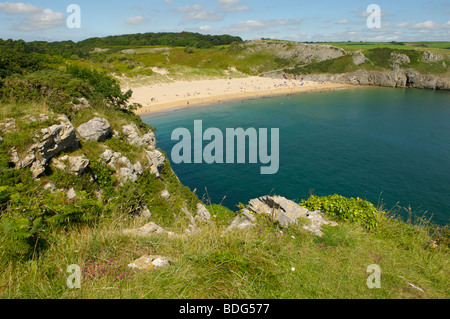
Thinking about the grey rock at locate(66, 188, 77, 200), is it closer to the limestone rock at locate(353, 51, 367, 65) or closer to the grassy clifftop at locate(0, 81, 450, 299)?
the grassy clifftop at locate(0, 81, 450, 299)

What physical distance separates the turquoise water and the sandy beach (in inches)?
261

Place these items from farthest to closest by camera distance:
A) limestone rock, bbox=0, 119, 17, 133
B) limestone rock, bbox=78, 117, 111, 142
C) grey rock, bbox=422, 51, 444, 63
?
grey rock, bbox=422, 51, 444, 63 < limestone rock, bbox=78, 117, 111, 142 < limestone rock, bbox=0, 119, 17, 133

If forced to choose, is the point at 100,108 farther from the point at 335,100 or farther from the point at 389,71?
the point at 389,71

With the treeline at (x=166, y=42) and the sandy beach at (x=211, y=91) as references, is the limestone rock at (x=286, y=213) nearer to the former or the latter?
the sandy beach at (x=211, y=91)

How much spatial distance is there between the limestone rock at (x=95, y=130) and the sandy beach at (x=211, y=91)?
151 feet

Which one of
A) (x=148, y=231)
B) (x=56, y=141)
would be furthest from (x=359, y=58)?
(x=148, y=231)

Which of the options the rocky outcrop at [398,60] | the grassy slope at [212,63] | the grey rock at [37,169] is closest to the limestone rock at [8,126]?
the grey rock at [37,169]

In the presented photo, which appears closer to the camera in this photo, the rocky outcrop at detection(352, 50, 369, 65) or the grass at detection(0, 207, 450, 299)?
the grass at detection(0, 207, 450, 299)

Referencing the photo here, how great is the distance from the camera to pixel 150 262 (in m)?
5.28

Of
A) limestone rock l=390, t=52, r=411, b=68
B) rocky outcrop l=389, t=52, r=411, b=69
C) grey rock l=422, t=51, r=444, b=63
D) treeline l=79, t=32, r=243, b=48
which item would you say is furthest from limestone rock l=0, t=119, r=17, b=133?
treeline l=79, t=32, r=243, b=48

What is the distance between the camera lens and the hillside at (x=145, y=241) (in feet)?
15.4

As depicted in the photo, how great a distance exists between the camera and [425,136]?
41688 mm

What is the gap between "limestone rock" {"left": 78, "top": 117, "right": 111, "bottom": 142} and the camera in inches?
528
